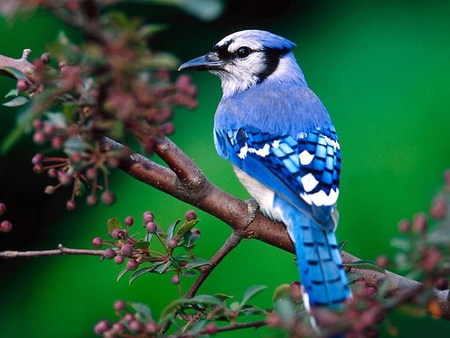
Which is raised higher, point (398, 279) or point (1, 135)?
point (1, 135)

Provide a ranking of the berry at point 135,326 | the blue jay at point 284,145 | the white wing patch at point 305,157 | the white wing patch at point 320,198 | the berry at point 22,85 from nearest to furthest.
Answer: the berry at point 135,326 < the berry at point 22,85 < the blue jay at point 284,145 < the white wing patch at point 320,198 < the white wing patch at point 305,157

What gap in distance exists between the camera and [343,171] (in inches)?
77.9

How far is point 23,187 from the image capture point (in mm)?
2188

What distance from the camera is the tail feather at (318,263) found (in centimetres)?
116

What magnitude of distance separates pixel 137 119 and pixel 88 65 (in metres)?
0.14

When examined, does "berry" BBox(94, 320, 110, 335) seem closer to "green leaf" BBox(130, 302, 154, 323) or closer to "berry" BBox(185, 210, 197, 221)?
"green leaf" BBox(130, 302, 154, 323)

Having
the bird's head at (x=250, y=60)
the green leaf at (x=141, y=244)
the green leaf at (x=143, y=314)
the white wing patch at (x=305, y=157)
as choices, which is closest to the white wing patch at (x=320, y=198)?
the white wing patch at (x=305, y=157)

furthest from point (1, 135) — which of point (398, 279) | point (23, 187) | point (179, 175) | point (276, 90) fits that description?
point (398, 279)

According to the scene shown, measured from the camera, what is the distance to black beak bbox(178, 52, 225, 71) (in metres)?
1.90

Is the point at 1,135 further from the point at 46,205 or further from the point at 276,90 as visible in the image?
the point at 276,90

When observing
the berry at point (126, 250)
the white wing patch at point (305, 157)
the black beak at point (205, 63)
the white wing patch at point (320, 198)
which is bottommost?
the white wing patch at point (320, 198)

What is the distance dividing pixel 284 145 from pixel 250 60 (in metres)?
0.47

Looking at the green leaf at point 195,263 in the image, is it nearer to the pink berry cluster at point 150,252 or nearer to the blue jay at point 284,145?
the pink berry cluster at point 150,252

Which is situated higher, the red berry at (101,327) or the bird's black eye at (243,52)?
the bird's black eye at (243,52)
